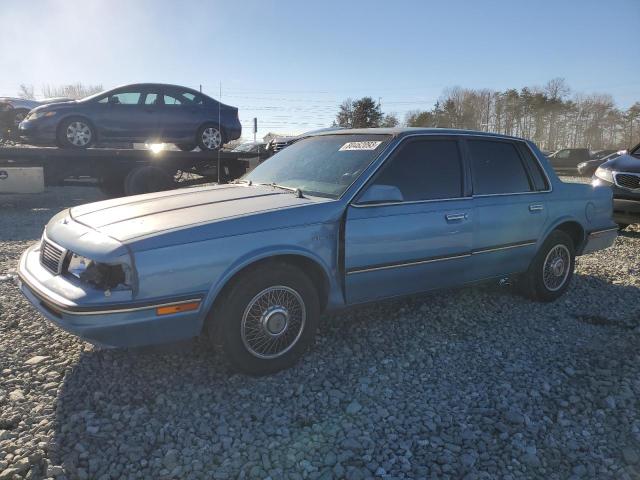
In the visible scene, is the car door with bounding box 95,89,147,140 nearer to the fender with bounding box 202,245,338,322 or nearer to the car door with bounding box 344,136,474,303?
the car door with bounding box 344,136,474,303

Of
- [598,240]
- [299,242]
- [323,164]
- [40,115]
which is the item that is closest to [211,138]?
[40,115]

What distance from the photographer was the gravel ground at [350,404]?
2.38 meters

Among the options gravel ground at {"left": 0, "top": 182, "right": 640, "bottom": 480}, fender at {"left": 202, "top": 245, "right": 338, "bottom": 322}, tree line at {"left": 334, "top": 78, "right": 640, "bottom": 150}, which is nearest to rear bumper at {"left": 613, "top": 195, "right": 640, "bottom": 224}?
gravel ground at {"left": 0, "top": 182, "right": 640, "bottom": 480}

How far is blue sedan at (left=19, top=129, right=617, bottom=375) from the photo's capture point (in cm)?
270

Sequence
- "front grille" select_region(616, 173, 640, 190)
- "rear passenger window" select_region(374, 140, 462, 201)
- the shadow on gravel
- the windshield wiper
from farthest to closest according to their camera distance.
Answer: "front grille" select_region(616, 173, 640, 190), "rear passenger window" select_region(374, 140, 462, 201), the windshield wiper, the shadow on gravel

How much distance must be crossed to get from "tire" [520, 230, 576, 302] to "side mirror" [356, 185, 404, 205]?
2020 millimetres

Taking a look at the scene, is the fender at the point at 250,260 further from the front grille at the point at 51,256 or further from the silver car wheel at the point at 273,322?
the front grille at the point at 51,256

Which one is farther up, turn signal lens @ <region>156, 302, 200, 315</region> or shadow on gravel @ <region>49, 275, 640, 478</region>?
turn signal lens @ <region>156, 302, 200, 315</region>

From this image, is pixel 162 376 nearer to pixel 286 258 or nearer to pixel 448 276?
pixel 286 258

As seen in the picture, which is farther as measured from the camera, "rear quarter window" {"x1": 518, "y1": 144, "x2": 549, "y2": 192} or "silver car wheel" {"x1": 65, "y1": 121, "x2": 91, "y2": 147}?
"silver car wheel" {"x1": 65, "y1": 121, "x2": 91, "y2": 147}

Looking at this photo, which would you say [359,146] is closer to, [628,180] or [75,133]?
[628,180]

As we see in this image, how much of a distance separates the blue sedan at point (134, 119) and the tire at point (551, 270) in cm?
659

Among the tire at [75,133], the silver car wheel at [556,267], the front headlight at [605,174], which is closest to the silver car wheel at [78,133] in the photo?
the tire at [75,133]

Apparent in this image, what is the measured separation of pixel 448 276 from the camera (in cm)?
392
